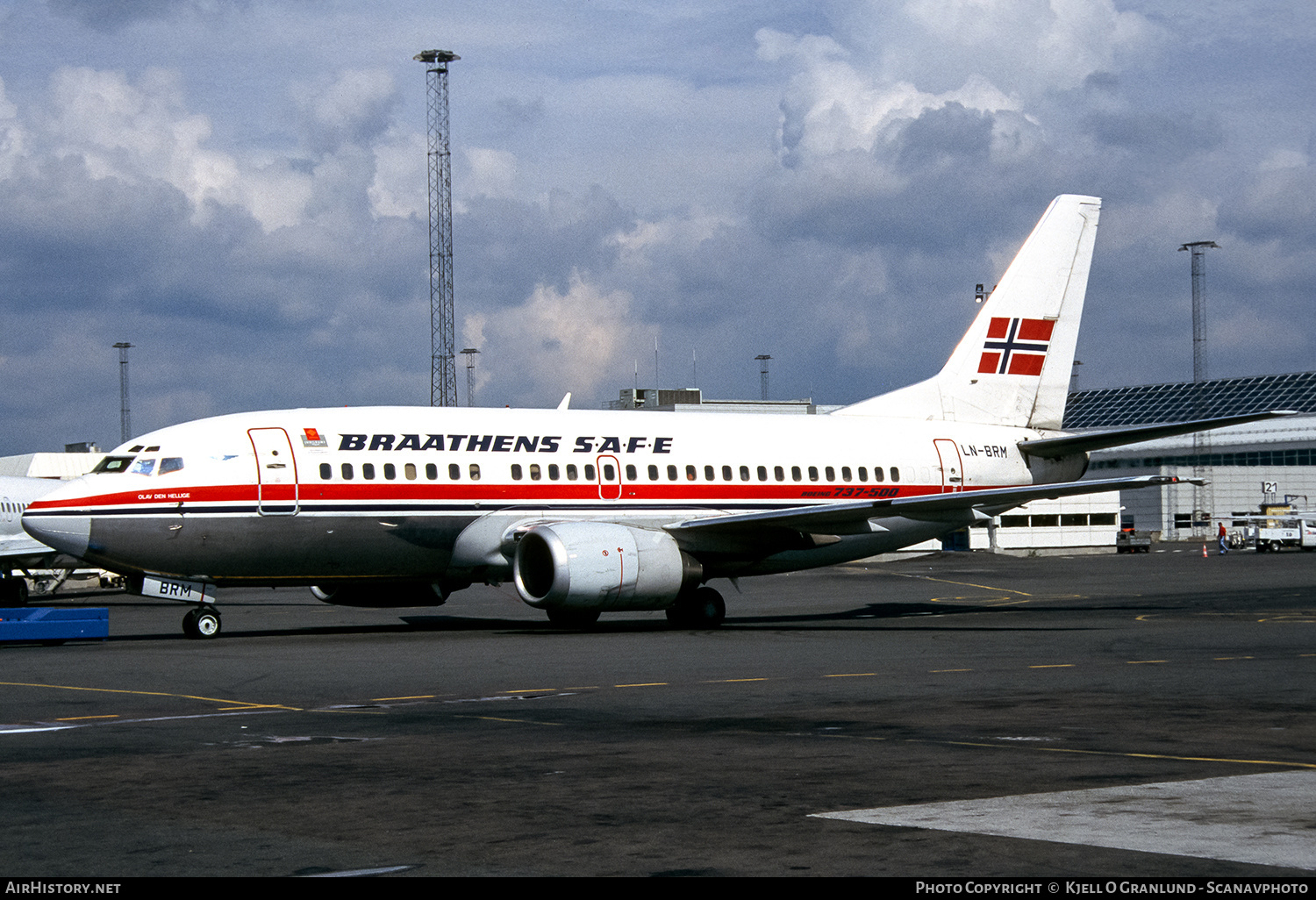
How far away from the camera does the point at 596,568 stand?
27.3m

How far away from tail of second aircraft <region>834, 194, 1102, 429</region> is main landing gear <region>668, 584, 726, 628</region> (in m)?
8.05

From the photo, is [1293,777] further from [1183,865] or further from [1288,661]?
[1288,661]

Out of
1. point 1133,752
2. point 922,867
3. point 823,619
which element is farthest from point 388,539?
point 922,867

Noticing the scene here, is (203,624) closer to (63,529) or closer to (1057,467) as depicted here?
(63,529)

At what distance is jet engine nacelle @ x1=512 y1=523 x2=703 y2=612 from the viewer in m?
27.1

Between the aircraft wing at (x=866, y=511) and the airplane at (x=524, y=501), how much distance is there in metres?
0.06

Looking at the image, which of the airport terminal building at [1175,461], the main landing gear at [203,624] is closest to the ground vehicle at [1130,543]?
the airport terminal building at [1175,461]

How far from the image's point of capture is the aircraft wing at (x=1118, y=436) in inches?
1141

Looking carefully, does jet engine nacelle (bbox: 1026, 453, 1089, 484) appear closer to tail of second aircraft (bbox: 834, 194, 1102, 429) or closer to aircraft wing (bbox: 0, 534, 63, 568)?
tail of second aircraft (bbox: 834, 194, 1102, 429)

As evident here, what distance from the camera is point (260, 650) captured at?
2478 centimetres

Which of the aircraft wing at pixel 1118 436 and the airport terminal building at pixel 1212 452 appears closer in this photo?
the aircraft wing at pixel 1118 436

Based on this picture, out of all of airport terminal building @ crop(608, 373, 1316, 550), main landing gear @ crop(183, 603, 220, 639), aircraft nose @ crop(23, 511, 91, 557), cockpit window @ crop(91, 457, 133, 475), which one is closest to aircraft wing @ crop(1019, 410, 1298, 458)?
main landing gear @ crop(183, 603, 220, 639)

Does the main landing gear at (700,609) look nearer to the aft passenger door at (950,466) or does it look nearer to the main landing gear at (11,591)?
the aft passenger door at (950,466)

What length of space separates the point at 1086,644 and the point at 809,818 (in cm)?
1620
